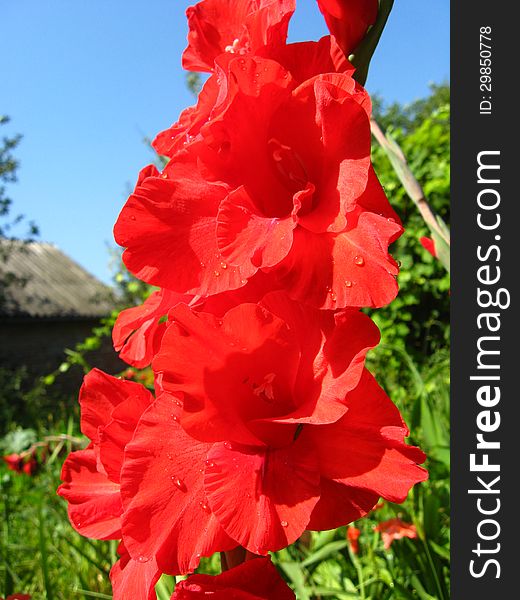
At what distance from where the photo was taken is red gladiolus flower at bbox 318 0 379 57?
665 mm

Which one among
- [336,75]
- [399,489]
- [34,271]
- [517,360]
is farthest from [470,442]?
[34,271]

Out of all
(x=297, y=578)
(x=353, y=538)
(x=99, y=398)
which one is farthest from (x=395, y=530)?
(x=99, y=398)

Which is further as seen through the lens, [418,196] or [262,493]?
[418,196]

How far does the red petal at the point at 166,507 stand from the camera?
0.56 m

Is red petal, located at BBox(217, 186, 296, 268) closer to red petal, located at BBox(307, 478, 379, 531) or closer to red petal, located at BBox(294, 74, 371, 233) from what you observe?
red petal, located at BBox(294, 74, 371, 233)

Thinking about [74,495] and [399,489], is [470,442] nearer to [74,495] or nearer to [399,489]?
[399,489]

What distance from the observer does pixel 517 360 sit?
729 mm

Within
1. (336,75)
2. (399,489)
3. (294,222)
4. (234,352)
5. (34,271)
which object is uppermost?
(34,271)

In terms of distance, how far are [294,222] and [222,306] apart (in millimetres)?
141

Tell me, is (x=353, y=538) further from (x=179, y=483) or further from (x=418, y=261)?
(x=418, y=261)

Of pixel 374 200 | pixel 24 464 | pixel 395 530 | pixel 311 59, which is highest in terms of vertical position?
pixel 311 59

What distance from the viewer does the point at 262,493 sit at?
546 millimetres

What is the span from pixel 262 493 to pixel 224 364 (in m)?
0.14

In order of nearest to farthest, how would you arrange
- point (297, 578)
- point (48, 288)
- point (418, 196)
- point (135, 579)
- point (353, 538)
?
point (135, 579)
point (418, 196)
point (297, 578)
point (353, 538)
point (48, 288)
